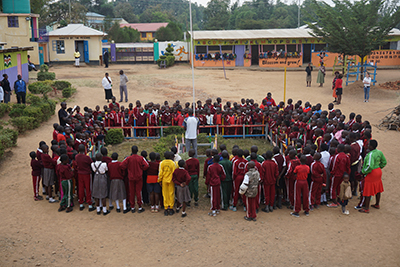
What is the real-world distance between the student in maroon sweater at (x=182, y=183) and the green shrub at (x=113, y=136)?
5.03m

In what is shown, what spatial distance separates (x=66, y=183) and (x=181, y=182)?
2.43 m

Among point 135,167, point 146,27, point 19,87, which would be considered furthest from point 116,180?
point 146,27

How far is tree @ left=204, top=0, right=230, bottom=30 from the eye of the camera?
190 ft

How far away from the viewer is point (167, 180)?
7.66 metres

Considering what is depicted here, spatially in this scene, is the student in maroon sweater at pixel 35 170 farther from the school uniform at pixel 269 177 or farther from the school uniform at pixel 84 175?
the school uniform at pixel 269 177

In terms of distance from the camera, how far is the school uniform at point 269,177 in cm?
768

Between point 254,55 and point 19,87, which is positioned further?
point 254,55

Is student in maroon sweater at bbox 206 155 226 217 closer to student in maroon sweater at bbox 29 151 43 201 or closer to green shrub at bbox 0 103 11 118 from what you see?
student in maroon sweater at bbox 29 151 43 201

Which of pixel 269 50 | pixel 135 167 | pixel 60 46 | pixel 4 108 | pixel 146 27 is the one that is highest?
pixel 146 27

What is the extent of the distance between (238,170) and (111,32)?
140 feet

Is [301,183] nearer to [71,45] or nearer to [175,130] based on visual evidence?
[175,130]

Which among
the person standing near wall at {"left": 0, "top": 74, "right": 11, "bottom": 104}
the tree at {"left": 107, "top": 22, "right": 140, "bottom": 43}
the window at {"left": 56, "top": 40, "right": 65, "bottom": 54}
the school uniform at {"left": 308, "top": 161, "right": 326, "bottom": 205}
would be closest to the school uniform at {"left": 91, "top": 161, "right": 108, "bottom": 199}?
the school uniform at {"left": 308, "top": 161, "right": 326, "bottom": 205}

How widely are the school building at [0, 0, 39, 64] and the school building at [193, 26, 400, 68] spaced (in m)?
13.0

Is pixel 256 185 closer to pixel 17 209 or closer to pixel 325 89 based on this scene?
pixel 17 209
